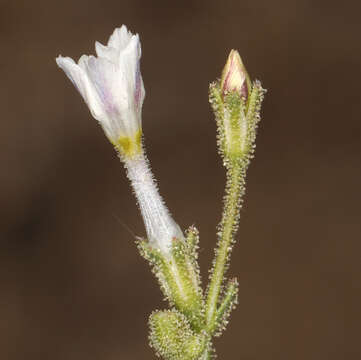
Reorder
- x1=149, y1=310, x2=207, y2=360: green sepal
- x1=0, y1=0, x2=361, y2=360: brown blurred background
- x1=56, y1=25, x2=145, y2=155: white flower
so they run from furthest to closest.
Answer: x1=0, y1=0, x2=361, y2=360: brown blurred background → x1=56, y1=25, x2=145, y2=155: white flower → x1=149, y1=310, x2=207, y2=360: green sepal

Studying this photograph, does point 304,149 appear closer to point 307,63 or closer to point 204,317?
point 307,63

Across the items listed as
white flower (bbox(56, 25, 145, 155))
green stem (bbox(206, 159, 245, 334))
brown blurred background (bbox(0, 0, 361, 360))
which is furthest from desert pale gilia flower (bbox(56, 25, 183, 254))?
brown blurred background (bbox(0, 0, 361, 360))

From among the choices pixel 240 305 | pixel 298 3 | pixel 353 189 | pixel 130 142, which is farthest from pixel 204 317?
pixel 298 3

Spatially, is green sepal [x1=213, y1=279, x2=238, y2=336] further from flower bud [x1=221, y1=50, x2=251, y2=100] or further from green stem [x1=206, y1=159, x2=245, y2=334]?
flower bud [x1=221, y1=50, x2=251, y2=100]

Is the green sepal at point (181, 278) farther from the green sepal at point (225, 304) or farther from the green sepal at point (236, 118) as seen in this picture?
the green sepal at point (236, 118)

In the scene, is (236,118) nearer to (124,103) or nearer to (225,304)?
(124,103)

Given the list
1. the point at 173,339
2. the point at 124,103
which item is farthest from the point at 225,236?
the point at 124,103
